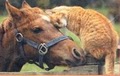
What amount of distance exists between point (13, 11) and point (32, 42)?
18 cm

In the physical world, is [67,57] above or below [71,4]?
below

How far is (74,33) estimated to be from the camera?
4.11 metres

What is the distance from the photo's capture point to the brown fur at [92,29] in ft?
13.3

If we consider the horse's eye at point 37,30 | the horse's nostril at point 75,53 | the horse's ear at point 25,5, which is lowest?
the horse's nostril at point 75,53

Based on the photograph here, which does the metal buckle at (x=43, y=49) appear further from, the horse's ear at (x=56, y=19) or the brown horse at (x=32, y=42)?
the horse's ear at (x=56, y=19)

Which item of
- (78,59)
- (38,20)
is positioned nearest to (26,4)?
(38,20)

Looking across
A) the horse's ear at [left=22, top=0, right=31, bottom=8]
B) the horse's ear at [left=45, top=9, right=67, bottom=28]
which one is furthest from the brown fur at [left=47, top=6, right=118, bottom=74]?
the horse's ear at [left=22, top=0, right=31, bottom=8]

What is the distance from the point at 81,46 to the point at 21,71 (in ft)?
1.03

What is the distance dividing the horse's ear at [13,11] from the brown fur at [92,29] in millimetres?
147

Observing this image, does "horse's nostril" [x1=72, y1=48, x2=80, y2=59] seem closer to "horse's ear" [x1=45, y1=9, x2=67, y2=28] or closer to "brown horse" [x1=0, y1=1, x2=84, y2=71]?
"brown horse" [x1=0, y1=1, x2=84, y2=71]

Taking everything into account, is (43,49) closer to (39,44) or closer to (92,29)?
(39,44)

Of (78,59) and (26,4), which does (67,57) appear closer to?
(78,59)

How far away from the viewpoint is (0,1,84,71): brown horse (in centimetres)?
400

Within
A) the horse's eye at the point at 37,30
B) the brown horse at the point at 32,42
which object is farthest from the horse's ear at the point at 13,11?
the horse's eye at the point at 37,30
